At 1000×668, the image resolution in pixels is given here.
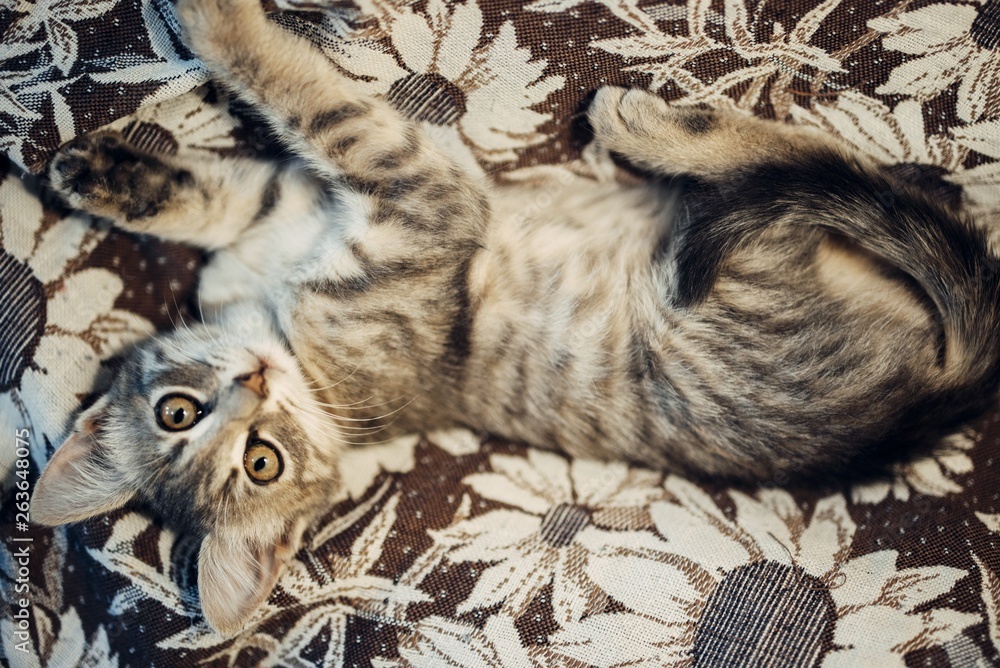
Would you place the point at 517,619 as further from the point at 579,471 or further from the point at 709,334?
→ the point at 709,334

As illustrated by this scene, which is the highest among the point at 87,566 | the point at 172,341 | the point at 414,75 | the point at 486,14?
the point at 486,14

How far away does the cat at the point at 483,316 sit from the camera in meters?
1.32

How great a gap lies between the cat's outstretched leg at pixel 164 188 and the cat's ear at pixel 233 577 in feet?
2.26

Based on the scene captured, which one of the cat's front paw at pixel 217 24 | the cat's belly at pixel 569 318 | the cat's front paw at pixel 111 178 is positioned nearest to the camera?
the cat's front paw at pixel 217 24

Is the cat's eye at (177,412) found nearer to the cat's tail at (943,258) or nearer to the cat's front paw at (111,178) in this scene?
the cat's front paw at (111,178)

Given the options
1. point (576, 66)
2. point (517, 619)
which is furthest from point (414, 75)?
point (517, 619)

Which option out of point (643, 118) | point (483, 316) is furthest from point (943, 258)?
point (483, 316)

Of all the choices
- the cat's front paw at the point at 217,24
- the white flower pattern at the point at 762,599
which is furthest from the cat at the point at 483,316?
the white flower pattern at the point at 762,599

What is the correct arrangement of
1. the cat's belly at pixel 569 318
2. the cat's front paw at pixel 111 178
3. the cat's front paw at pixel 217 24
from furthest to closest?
the cat's belly at pixel 569 318, the cat's front paw at pixel 111 178, the cat's front paw at pixel 217 24

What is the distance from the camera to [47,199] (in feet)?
4.81

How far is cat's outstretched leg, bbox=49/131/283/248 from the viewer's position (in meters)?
1.38

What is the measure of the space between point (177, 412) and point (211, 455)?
0.11 m

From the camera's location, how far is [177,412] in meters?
1.34

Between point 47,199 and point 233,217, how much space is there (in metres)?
0.39
